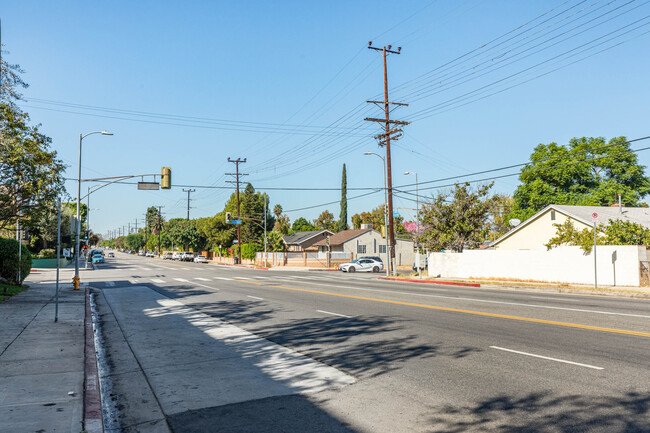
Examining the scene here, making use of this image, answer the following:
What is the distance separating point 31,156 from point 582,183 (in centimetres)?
5733

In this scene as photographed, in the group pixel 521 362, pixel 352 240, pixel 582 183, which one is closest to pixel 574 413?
pixel 521 362

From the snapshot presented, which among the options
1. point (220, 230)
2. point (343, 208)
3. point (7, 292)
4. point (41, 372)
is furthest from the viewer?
point (343, 208)

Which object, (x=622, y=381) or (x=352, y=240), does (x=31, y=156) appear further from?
(x=352, y=240)

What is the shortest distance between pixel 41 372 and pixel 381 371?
5.36 m

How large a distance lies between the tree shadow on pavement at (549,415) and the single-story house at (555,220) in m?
30.2

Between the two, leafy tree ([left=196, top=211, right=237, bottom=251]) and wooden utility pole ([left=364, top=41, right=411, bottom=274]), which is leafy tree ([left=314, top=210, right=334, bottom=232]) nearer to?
leafy tree ([left=196, top=211, right=237, bottom=251])

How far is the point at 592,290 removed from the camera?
22141 mm

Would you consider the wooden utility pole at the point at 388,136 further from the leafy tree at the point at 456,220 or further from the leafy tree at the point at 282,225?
the leafy tree at the point at 282,225

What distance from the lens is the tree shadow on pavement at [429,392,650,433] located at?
523 centimetres

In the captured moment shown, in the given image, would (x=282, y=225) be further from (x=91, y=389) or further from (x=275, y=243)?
(x=91, y=389)

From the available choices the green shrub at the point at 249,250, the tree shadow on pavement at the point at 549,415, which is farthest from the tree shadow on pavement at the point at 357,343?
the green shrub at the point at 249,250

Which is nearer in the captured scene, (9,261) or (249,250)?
(9,261)

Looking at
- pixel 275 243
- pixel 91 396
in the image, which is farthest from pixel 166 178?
pixel 275 243

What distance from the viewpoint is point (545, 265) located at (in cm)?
2808
